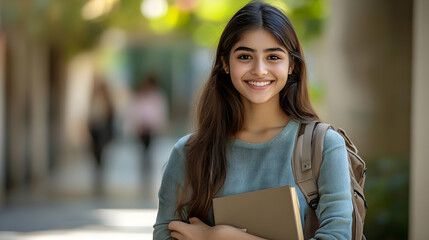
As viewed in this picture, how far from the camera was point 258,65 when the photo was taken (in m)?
2.43

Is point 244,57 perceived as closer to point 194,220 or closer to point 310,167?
point 310,167

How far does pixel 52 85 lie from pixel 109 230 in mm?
7587

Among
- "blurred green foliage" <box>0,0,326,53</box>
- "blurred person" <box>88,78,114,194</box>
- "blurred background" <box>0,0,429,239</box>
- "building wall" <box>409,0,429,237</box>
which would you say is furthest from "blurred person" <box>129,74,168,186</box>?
"building wall" <box>409,0,429,237</box>

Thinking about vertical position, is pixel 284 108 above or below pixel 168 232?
above

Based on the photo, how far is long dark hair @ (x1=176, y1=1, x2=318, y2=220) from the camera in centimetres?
247

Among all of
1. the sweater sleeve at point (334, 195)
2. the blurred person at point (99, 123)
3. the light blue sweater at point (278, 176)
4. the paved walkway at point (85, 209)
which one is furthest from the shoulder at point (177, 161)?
the blurred person at point (99, 123)

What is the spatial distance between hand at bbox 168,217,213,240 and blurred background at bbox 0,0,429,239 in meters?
0.52

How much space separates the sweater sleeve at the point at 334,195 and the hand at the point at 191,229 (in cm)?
41

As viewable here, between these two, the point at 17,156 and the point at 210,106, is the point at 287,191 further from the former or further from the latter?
the point at 17,156

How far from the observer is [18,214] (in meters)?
9.30

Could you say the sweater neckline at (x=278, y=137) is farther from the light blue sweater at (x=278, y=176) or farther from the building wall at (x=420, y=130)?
the building wall at (x=420, y=130)

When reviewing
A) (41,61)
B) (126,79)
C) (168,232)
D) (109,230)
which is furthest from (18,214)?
(126,79)

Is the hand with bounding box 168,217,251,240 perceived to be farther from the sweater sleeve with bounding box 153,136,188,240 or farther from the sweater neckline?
the sweater neckline

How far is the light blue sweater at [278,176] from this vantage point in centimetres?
227
